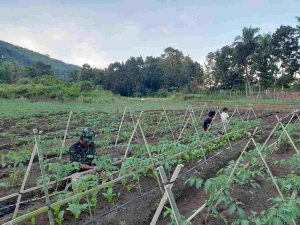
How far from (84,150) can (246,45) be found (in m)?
40.6

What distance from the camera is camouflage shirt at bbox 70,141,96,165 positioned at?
647 cm

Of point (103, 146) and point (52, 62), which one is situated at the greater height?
point (52, 62)

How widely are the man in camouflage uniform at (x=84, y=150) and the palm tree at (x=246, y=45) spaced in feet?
129

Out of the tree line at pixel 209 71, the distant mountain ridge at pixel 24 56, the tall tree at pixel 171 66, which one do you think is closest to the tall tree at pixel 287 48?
the tree line at pixel 209 71

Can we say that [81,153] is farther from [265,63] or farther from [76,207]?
[265,63]

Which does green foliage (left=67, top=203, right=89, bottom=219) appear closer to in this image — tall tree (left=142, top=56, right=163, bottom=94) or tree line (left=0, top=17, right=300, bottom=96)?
tree line (left=0, top=17, right=300, bottom=96)

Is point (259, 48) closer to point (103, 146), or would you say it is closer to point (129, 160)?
point (103, 146)

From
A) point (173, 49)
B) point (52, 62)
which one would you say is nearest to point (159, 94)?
point (173, 49)

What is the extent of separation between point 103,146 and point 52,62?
111329mm

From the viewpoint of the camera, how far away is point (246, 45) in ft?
144

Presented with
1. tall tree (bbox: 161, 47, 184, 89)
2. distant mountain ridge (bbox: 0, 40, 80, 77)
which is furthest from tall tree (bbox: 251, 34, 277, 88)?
distant mountain ridge (bbox: 0, 40, 80, 77)

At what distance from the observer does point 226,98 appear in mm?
39000

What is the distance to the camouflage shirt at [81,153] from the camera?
6.47 metres

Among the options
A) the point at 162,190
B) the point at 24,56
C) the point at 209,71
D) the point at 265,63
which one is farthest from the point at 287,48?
the point at 24,56
